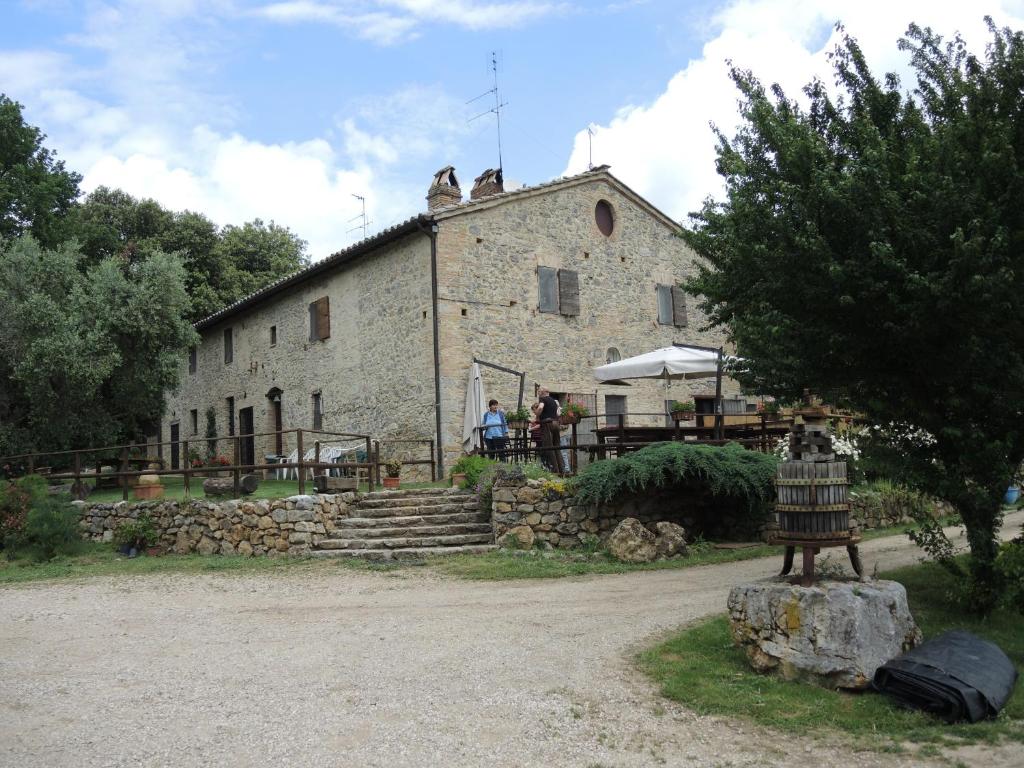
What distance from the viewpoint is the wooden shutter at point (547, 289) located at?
1769cm

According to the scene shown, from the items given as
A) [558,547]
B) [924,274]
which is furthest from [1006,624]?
[558,547]

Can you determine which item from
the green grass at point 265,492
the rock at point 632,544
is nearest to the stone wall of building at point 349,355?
the green grass at point 265,492

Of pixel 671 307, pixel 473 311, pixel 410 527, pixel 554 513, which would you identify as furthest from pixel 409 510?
pixel 671 307

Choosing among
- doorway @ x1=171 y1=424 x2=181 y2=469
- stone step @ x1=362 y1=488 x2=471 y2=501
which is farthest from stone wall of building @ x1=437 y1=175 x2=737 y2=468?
doorway @ x1=171 y1=424 x2=181 y2=469

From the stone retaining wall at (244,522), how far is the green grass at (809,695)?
644cm

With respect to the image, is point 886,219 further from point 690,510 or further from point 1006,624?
point 690,510

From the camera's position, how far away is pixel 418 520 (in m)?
11.6

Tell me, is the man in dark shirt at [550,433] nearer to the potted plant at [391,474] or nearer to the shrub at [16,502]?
the potted plant at [391,474]

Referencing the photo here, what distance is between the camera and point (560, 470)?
12203mm

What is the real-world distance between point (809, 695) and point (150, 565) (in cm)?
926

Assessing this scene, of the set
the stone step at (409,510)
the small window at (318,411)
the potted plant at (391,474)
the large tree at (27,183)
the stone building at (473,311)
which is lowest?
the stone step at (409,510)

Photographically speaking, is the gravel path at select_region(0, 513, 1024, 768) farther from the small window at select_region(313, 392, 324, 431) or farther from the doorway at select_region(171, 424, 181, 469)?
the doorway at select_region(171, 424, 181, 469)

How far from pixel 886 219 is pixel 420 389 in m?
11.2

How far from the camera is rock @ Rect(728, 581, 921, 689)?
5180mm
